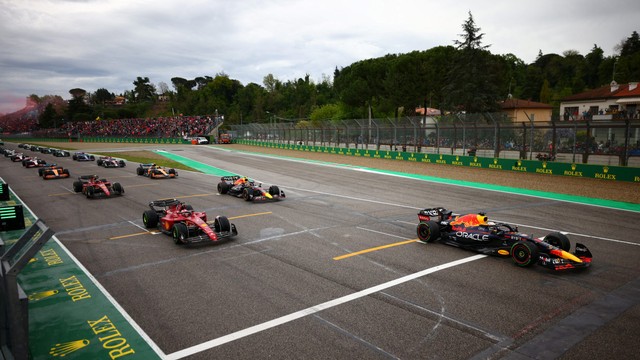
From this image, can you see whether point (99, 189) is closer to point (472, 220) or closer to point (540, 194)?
point (472, 220)

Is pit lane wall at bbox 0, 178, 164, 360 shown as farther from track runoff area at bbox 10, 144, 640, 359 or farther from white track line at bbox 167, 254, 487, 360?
white track line at bbox 167, 254, 487, 360

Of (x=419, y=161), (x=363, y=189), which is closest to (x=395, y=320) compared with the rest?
(x=363, y=189)

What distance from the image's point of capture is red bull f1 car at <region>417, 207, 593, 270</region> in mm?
8578

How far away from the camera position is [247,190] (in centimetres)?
1673

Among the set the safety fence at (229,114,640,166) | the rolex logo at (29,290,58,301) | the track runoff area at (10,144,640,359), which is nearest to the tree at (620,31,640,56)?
the safety fence at (229,114,640,166)

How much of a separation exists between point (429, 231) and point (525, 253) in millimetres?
2407

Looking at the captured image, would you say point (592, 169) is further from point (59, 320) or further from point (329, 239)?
point (59, 320)

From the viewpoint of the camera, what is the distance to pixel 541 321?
21.2 feet

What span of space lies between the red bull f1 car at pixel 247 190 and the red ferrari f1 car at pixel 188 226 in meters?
4.38

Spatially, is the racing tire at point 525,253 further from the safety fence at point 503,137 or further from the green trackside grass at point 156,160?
the green trackside grass at point 156,160

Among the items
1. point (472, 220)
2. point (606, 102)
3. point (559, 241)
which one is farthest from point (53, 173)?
point (606, 102)

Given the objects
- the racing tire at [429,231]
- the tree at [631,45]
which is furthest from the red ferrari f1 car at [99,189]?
the tree at [631,45]

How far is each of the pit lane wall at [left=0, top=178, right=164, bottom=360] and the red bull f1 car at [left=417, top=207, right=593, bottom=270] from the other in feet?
24.0

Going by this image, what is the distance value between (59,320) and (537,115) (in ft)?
221
